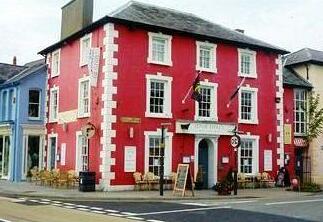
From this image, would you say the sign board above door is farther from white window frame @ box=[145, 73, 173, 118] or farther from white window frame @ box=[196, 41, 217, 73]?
white window frame @ box=[196, 41, 217, 73]

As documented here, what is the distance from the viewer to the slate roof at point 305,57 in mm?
34969

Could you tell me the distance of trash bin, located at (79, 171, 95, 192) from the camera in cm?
2461

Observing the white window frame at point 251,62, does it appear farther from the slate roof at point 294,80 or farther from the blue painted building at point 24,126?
the blue painted building at point 24,126

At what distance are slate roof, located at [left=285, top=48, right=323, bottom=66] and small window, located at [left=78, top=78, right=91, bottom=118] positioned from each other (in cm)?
1490

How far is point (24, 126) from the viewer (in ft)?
108

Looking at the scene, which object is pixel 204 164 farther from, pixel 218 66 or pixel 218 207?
pixel 218 207

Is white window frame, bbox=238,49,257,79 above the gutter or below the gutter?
below

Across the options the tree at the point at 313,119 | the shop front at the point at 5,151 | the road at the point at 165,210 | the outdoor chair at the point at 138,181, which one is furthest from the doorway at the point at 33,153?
the tree at the point at 313,119

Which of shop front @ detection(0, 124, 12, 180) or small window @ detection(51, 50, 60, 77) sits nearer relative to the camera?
small window @ detection(51, 50, 60, 77)

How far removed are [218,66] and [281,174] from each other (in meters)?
7.48

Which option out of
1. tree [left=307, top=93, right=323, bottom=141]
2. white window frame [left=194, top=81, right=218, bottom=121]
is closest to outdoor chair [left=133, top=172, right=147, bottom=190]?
white window frame [left=194, top=81, right=218, bottom=121]

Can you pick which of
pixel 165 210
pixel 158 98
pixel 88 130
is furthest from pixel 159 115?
pixel 165 210

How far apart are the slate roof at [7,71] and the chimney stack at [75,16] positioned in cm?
589

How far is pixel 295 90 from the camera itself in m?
34.3
